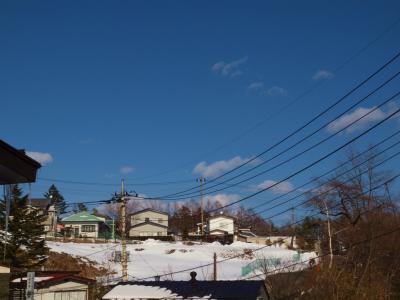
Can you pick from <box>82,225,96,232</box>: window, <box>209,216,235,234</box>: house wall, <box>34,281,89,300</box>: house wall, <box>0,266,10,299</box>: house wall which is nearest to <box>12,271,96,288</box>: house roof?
<box>34,281,89,300</box>: house wall

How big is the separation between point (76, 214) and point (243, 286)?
2572 inches

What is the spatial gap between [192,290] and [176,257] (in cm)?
3175

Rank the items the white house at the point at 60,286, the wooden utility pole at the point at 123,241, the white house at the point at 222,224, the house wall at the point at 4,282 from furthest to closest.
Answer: the white house at the point at 222,224 → the wooden utility pole at the point at 123,241 → the white house at the point at 60,286 → the house wall at the point at 4,282

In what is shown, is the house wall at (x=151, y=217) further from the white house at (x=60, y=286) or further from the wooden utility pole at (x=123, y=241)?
the white house at (x=60, y=286)

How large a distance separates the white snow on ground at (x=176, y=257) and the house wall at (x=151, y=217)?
22321 millimetres

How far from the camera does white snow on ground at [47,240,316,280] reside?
4388cm

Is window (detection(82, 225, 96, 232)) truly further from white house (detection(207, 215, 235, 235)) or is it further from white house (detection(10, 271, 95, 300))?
white house (detection(10, 271, 95, 300))

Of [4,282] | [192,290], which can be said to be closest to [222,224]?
[192,290]

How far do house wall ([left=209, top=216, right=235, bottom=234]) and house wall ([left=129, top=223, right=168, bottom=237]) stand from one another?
28.7ft

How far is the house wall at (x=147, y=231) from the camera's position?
8388cm

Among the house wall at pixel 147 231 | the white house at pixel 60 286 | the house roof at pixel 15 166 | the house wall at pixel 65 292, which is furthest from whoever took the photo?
the house wall at pixel 147 231

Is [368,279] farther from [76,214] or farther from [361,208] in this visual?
[76,214]

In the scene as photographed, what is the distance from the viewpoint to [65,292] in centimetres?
2667

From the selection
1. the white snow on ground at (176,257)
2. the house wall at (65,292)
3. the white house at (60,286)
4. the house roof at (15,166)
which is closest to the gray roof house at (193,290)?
the white house at (60,286)
